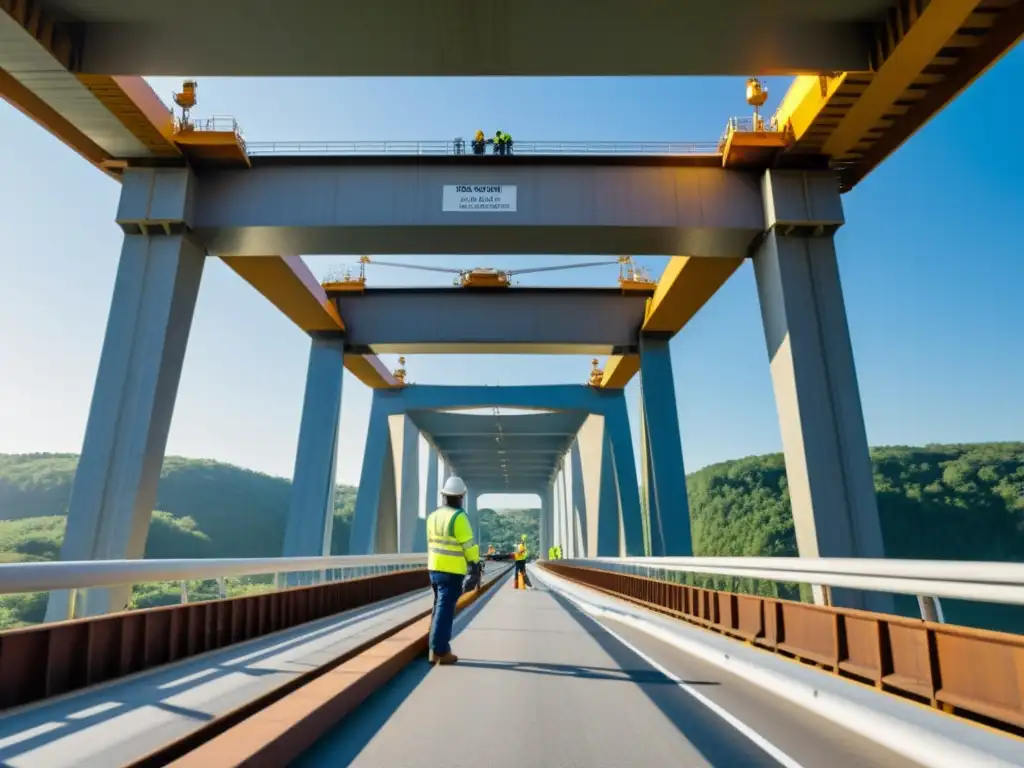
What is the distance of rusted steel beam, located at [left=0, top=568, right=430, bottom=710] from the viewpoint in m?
4.74

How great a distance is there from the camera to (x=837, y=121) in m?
14.7

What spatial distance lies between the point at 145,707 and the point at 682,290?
1970 cm

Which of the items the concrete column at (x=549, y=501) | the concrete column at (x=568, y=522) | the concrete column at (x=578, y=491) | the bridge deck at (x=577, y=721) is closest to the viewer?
the bridge deck at (x=577, y=721)

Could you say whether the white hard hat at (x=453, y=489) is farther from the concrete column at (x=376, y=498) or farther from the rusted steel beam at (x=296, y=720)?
the concrete column at (x=376, y=498)

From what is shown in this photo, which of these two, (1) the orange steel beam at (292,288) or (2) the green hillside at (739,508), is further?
(2) the green hillside at (739,508)

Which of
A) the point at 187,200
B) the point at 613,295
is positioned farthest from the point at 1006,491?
the point at 187,200

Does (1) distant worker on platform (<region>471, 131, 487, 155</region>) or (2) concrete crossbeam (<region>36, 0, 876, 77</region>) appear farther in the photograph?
(1) distant worker on platform (<region>471, 131, 487, 155</region>)

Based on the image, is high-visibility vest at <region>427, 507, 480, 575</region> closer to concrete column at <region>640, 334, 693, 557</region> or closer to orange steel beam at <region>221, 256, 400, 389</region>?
orange steel beam at <region>221, 256, 400, 389</region>

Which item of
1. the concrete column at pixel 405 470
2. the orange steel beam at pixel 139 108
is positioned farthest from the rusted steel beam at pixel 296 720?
the concrete column at pixel 405 470

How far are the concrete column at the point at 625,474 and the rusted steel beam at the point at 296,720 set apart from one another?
29.7 m

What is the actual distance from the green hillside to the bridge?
227 ft

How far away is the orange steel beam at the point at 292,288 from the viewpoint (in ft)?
65.4

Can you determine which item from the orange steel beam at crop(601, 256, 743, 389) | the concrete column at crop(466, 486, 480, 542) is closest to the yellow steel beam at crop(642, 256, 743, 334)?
the orange steel beam at crop(601, 256, 743, 389)

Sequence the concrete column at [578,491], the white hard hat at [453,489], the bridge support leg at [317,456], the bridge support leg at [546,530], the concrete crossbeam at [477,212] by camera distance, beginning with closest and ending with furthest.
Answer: the white hard hat at [453,489] → the concrete crossbeam at [477,212] → the bridge support leg at [317,456] → the concrete column at [578,491] → the bridge support leg at [546,530]
